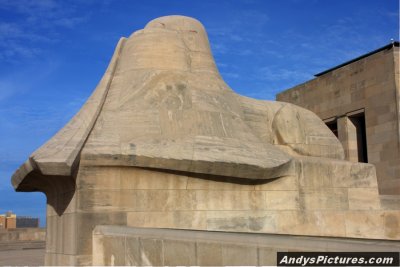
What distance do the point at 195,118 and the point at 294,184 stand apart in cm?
201

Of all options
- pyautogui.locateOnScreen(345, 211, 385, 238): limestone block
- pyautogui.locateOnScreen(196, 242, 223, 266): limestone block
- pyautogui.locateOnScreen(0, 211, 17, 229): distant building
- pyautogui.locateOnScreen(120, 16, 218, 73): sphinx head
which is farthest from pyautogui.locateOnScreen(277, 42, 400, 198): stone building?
pyautogui.locateOnScreen(0, 211, 17, 229): distant building

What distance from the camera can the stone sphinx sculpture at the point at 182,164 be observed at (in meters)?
7.47

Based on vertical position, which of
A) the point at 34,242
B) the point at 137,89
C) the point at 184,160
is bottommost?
the point at 34,242

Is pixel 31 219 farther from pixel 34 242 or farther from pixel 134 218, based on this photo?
pixel 134 218

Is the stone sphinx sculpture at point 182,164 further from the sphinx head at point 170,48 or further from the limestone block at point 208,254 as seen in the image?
the limestone block at point 208,254

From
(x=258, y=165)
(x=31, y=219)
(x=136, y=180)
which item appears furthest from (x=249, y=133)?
(x=31, y=219)

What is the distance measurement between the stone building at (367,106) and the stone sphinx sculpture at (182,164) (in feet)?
25.8

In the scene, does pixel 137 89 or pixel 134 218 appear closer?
pixel 134 218

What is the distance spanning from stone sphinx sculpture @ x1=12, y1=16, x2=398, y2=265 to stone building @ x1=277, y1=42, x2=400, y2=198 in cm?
785

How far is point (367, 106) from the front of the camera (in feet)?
58.7

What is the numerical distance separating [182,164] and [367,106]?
39.6ft

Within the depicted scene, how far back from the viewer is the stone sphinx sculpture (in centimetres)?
747

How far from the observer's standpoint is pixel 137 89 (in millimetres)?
8508

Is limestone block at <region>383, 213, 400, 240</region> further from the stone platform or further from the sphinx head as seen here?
the stone platform
